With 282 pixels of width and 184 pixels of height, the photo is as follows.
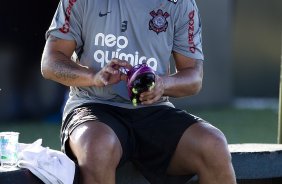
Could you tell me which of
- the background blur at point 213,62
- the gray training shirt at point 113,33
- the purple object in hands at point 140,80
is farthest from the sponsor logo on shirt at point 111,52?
the background blur at point 213,62

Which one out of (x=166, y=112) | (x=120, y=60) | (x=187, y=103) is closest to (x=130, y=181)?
(x=166, y=112)

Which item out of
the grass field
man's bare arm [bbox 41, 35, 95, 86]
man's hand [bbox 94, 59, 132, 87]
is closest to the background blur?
the grass field

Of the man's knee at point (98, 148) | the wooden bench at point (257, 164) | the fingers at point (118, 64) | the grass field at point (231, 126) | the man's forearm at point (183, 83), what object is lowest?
the grass field at point (231, 126)

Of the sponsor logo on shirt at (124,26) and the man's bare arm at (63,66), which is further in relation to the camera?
the sponsor logo on shirt at (124,26)

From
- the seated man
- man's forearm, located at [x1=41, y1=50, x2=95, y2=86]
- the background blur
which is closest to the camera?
the seated man

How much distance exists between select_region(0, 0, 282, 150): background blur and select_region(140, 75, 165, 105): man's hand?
176 inches

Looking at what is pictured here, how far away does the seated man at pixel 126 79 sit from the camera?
12.8 ft

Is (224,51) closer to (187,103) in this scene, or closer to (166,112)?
(187,103)

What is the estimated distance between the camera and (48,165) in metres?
3.69

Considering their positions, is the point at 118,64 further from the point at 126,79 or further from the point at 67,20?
the point at 67,20

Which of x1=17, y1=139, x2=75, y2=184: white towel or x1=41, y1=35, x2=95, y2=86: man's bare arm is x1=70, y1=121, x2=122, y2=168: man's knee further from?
x1=41, y1=35, x2=95, y2=86: man's bare arm

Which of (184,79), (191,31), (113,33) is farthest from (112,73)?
(191,31)

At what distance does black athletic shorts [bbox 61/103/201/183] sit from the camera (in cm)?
400

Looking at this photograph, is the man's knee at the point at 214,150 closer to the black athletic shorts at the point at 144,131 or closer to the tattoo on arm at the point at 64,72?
the black athletic shorts at the point at 144,131
